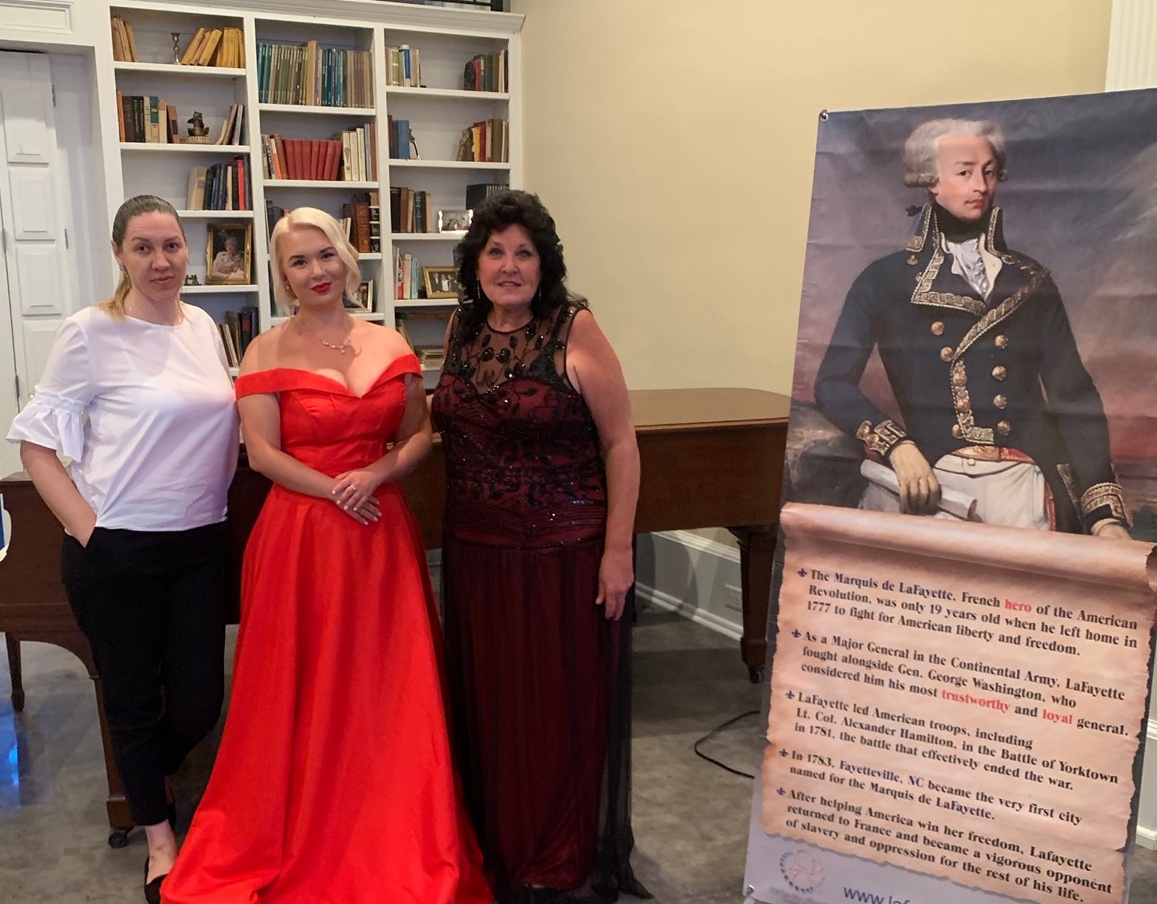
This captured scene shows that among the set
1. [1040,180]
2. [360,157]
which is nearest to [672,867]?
[1040,180]

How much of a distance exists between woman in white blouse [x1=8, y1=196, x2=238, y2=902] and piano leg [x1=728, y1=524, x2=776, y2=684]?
5.63ft

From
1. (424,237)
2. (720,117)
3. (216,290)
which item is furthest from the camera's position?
(424,237)

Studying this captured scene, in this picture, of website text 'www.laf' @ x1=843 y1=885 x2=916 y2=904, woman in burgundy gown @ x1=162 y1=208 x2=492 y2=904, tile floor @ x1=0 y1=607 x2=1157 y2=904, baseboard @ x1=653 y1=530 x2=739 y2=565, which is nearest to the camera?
website text 'www.laf' @ x1=843 y1=885 x2=916 y2=904

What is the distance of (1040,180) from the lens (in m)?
1.65

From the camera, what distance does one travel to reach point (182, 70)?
4.70 metres

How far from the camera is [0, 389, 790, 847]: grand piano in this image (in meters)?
2.44

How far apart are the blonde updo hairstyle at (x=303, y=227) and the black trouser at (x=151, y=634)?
21.3 inches

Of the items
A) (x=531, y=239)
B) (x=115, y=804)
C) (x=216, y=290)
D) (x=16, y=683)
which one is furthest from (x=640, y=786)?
(x=216, y=290)

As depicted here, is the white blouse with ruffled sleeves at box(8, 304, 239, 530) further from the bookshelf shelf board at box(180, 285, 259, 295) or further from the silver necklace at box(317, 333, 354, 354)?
the bookshelf shelf board at box(180, 285, 259, 295)

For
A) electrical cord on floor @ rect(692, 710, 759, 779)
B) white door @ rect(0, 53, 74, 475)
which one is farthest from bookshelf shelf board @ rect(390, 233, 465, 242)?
electrical cord on floor @ rect(692, 710, 759, 779)

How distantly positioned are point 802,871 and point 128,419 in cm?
160

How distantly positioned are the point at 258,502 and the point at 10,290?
122 inches

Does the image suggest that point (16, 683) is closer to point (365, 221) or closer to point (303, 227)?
point (303, 227)

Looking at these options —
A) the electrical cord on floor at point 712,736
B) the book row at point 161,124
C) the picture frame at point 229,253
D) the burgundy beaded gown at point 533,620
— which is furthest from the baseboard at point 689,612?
the book row at point 161,124
